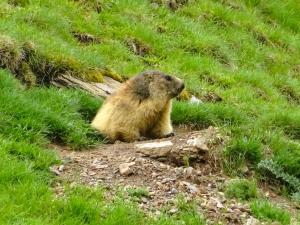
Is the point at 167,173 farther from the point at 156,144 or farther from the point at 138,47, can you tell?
the point at 138,47

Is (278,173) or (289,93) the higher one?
(278,173)

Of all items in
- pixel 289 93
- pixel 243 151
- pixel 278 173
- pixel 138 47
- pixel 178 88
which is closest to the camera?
pixel 278 173

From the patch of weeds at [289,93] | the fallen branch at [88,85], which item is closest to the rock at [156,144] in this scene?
the fallen branch at [88,85]

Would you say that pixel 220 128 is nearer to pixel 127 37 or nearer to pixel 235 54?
pixel 127 37

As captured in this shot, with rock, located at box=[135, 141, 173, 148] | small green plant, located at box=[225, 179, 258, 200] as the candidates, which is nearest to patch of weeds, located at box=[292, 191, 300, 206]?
small green plant, located at box=[225, 179, 258, 200]

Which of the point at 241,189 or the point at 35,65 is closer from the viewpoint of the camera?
the point at 241,189

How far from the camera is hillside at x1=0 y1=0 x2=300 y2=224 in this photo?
643 cm

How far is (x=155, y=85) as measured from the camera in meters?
9.14

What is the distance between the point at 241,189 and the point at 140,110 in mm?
2057

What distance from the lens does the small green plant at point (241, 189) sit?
728cm

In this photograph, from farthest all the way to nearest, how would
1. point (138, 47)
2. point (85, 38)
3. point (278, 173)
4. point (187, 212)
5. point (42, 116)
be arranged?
point (138, 47) → point (85, 38) → point (278, 173) → point (42, 116) → point (187, 212)

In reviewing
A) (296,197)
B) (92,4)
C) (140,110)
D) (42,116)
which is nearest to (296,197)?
(296,197)

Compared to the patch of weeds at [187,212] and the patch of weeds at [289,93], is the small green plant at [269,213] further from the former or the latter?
the patch of weeds at [289,93]

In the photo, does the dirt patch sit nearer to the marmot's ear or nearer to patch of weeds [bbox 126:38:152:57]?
patch of weeds [bbox 126:38:152:57]
